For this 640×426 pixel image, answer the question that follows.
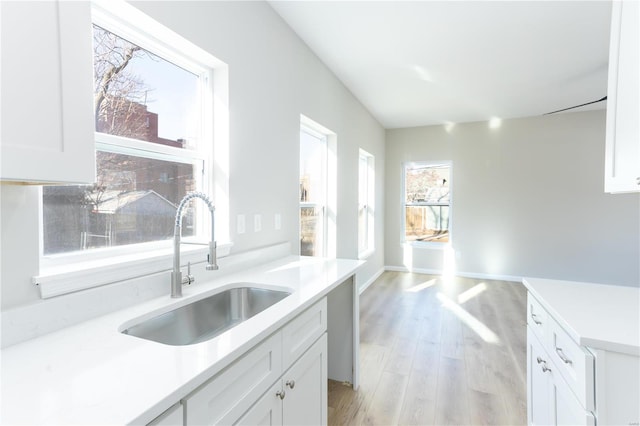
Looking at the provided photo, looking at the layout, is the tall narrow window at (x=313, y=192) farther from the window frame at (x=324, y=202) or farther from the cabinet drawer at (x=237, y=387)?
the cabinet drawer at (x=237, y=387)

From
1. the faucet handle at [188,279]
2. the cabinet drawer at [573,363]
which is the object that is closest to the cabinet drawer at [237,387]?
the faucet handle at [188,279]

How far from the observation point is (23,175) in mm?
725

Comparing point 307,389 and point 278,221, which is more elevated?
point 278,221

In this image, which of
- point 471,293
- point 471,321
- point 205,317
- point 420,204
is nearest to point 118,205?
point 205,317

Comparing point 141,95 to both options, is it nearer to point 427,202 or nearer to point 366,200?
point 366,200

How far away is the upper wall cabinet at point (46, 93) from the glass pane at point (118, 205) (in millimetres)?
443

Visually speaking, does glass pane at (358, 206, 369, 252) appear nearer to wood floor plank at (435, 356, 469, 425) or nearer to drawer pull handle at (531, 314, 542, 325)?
wood floor plank at (435, 356, 469, 425)

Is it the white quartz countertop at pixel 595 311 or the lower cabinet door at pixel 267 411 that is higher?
the white quartz countertop at pixel 595 311

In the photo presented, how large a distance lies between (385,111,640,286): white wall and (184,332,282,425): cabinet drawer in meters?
5.06

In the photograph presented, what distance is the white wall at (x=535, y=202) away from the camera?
4714 millimetres

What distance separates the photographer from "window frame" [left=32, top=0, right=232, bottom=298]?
1104 mm

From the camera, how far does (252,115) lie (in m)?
2.03

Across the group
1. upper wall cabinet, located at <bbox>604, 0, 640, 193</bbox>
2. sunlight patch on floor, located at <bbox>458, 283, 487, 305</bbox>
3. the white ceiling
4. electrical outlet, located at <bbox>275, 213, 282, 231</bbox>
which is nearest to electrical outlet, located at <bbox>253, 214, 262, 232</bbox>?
electrical outlet, located at <bbox>275, 213, 282, 231</bbox>

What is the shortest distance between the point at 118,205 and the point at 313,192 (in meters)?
2.19
